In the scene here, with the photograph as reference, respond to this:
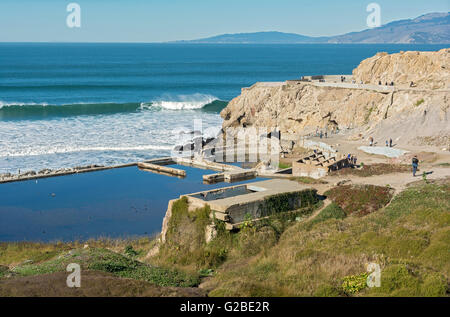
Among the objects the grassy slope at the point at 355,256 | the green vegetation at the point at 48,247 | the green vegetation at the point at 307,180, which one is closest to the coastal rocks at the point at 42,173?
the green vegetation at the point at 48,247

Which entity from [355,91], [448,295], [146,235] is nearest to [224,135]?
[355,91]

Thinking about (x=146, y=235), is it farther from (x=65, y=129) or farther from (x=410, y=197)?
(x=65, y=129)

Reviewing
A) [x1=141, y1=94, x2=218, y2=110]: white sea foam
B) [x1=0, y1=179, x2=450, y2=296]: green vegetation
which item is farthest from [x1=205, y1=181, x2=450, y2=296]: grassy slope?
[x1=141, y1=94, x2=218, y2=110]: white sea foam

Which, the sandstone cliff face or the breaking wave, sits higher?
the sandstone cliff face

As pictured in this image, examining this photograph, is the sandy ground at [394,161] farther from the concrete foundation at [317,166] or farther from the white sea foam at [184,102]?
the white sea foam at [184,102]

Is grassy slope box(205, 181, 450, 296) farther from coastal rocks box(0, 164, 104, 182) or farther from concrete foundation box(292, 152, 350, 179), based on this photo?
coastal rocks box(0, 164, 104, 182)
